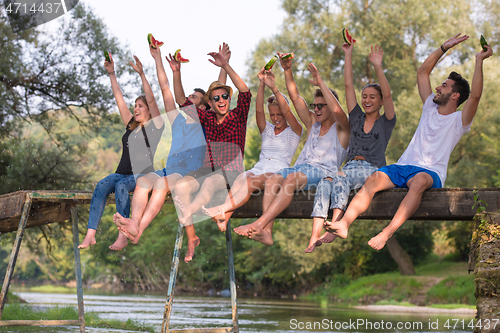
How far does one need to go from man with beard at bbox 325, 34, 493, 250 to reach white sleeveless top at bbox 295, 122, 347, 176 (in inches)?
28.1

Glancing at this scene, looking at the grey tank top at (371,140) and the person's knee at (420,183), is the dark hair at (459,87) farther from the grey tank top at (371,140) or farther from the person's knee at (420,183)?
the person's knee at (420,183)

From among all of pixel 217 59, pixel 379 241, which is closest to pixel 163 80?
pixel 217 59

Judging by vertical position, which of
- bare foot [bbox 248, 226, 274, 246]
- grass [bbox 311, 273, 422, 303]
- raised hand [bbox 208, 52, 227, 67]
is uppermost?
raised hand [bbox 208, 52, 227, 67]

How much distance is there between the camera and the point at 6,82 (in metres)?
12.8

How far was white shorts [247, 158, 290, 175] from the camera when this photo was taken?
19.1 feet

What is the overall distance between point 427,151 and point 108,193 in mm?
3598

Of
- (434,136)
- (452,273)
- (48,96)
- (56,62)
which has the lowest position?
(452,273)

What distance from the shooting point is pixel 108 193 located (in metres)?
5.86

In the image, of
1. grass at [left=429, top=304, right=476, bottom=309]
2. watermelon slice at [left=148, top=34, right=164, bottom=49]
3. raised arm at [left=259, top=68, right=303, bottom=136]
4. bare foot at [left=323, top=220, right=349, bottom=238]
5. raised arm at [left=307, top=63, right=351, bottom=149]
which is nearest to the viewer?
bare foot at [left=323, top=220, right=349, bottom=238]

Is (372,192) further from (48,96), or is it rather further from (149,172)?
(48,96)

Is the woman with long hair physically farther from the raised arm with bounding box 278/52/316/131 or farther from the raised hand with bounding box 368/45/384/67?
the raised hand with bounding box 368/45/384/67

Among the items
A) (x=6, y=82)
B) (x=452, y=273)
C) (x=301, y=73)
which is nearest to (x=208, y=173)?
(x=6, y=82)

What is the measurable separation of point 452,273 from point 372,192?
60.7 feet

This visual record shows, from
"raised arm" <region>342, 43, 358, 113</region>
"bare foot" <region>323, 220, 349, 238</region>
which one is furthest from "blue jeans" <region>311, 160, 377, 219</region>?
"raised arm" <region>342, 43, 358, 113</region>
